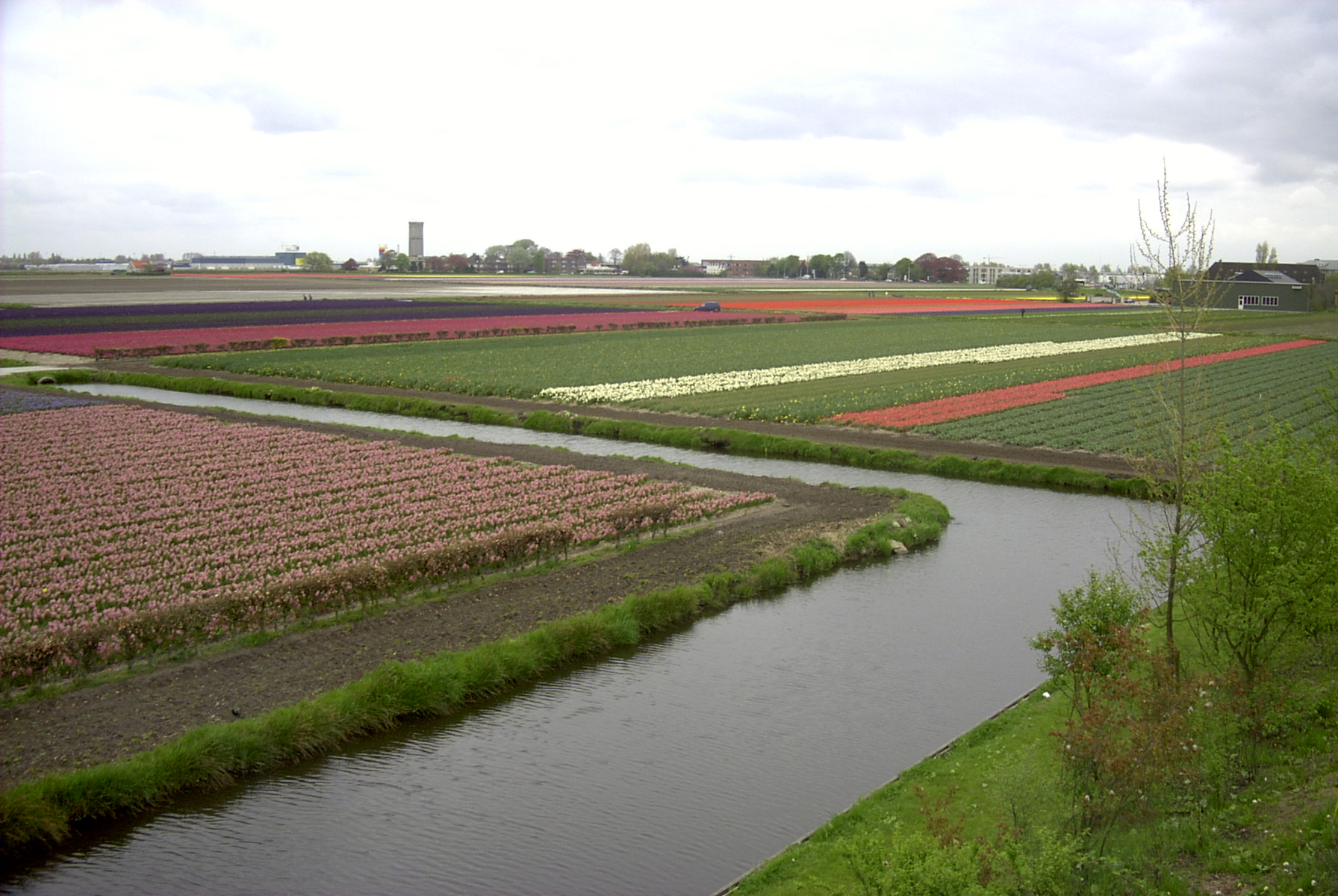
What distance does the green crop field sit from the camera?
31.8m

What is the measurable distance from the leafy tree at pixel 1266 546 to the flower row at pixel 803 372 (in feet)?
80.0

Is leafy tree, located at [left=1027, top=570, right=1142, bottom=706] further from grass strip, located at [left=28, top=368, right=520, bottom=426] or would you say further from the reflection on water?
grass strip, located at [left=28, top=368, right=520, bottom=426]

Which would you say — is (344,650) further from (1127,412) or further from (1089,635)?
(1127,412)

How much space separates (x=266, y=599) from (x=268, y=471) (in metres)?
11.4

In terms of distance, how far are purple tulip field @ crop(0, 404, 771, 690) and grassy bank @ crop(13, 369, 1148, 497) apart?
7.01 metres

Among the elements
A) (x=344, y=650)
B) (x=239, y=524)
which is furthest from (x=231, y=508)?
(x=344, y=650)

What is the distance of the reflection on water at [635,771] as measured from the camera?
32.2 feet

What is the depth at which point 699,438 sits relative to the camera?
3278cm

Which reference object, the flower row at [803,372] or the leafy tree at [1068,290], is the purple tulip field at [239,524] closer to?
the flower row at [803,372]

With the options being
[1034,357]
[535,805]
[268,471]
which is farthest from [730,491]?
[1034,357]

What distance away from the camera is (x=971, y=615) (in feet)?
56.2

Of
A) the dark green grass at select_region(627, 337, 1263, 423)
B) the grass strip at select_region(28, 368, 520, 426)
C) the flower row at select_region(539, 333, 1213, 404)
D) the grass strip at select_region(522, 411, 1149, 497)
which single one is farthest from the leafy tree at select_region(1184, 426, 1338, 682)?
the grass strip at select_region(28, 368, 520, 426)

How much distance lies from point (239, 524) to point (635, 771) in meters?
11.6

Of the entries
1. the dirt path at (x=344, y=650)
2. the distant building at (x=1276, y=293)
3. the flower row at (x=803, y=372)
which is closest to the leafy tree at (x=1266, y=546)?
the dirt path at (x=344, y=650)
